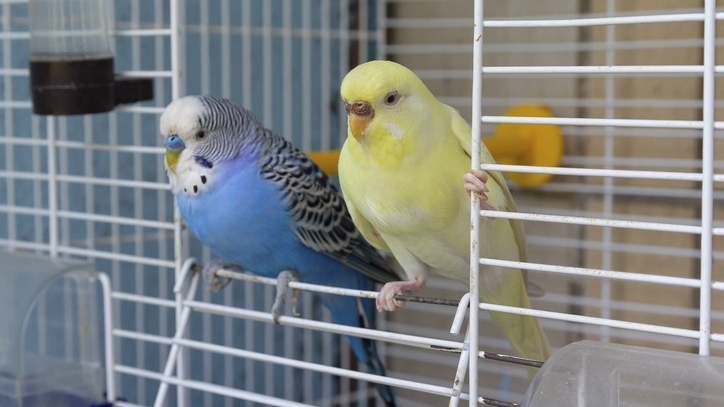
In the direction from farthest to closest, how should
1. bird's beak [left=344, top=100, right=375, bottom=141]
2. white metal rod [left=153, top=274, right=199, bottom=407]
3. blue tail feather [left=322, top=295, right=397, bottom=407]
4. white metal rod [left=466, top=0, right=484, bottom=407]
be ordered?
1. blue tail feather [left=322, top=295, right=397, bottom=407]
2. white metal rod [left=153, top=274, right=199, bottom=407]
3. bird's beak [left=344, top=100, right=375, bottom=141]
4. white metal rod [left=466, top=0, right=484, bottom=407]

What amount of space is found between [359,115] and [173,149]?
0.37 metres

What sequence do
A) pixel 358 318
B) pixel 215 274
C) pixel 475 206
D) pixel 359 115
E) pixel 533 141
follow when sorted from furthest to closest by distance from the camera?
pixel 533 141
pixel 358 318
pixel 215 274
pixel 359 115
pixel 475 206

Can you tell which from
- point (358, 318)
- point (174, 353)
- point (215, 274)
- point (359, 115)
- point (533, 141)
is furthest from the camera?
point (533, 141)

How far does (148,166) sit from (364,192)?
0.86 metres

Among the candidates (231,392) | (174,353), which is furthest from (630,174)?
(174,353)

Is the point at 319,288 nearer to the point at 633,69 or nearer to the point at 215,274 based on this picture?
the point at 215,274

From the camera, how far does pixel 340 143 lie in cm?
206

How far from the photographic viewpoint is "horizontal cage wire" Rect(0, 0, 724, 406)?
160cm

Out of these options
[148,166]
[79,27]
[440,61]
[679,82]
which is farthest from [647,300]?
[79,27]

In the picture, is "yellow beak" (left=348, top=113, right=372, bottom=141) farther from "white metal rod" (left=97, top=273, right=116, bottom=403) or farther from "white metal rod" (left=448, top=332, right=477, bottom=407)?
"white metal rod" (left=97, top=273, right=116, bottom=403)

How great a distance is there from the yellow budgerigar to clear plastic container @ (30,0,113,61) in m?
0.45

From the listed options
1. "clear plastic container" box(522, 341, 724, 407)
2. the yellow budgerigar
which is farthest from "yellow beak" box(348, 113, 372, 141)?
"clear plastic container" box(522, 341, 724, 407)

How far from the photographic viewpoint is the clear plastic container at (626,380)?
69 centimetres

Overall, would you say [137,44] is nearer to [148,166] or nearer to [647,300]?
[148,166]
